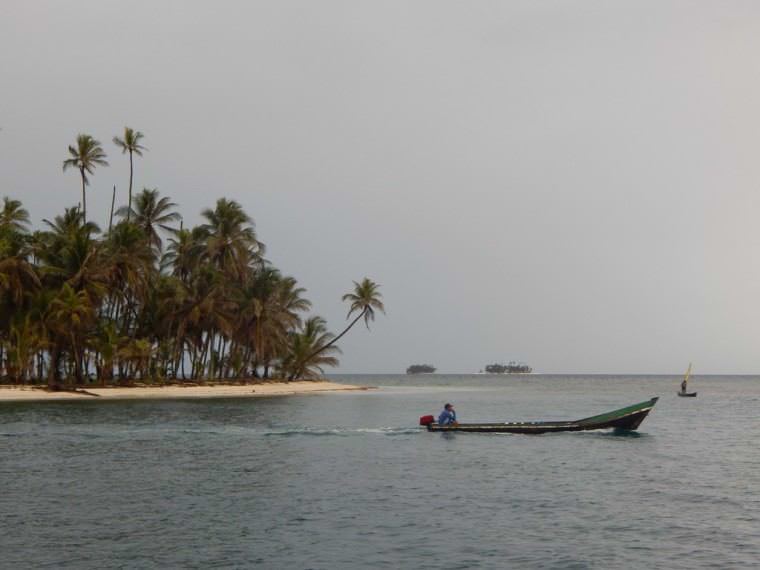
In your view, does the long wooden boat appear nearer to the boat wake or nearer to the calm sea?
the calm sea

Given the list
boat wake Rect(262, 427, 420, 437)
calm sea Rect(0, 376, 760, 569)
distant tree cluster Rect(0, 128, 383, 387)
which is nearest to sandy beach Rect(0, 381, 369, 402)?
distant tree cluster Rect(0, 128, 383, 387)

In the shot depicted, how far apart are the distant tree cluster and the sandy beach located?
2.84 meters

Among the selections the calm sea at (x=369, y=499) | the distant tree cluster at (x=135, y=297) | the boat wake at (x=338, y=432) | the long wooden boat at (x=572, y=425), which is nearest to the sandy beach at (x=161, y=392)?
the distant tree cluster at (x=135, y=297)

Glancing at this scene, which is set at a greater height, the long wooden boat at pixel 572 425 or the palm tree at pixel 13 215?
the palm tree at pixel 13 215

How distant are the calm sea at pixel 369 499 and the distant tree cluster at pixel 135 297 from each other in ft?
89.9

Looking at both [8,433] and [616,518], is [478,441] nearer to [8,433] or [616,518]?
[616,518]

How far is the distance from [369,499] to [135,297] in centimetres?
6417

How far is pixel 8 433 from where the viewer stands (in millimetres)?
41188

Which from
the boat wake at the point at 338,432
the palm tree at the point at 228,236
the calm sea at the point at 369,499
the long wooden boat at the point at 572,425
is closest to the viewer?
the calm sea at the point at 369,499

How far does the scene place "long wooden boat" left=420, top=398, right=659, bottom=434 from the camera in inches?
1580

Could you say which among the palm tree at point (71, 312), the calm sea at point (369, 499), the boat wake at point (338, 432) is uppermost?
the palm tree at point (71, 312)

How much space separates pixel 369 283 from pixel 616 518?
284ft

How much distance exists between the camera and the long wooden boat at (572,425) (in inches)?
Result: 1580

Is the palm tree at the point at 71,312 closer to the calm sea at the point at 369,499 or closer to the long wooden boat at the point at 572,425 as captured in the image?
the calm sea at the point at 369,499
